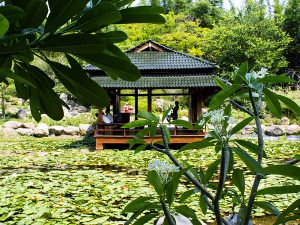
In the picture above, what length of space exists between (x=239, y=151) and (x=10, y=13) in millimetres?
457

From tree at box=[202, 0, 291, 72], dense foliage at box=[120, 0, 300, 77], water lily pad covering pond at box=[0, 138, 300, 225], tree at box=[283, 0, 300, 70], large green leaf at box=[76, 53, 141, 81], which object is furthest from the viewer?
tree at box=[283, 0, 300, 70]

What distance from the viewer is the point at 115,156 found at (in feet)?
25.9

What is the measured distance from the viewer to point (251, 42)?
1822cm

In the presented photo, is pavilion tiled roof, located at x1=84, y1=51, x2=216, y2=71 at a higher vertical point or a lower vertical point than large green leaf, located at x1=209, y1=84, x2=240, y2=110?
higher

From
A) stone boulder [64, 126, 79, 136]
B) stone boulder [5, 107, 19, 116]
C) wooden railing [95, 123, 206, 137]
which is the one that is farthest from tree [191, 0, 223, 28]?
wooden railing [95, 123, 206, 137]

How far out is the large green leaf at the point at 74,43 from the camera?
0.56 metres

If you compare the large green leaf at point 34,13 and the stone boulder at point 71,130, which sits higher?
the large green leaf at point 34,13

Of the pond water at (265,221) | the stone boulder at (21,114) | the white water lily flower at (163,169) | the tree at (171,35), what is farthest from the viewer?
the tree at (171,35)

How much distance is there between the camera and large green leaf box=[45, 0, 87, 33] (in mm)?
560

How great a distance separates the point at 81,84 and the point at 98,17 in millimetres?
175

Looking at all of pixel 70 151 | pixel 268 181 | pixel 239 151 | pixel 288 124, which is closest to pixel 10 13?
pixel 239 151

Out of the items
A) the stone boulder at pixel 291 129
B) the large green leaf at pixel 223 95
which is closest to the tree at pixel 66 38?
the large green leaf at pixel 223 95

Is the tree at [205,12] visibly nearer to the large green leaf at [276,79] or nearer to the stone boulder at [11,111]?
the stone boulder at [11,111]

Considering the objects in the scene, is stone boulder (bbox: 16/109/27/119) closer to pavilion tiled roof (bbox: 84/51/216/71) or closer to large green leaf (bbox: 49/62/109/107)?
pavilion tiled roof (bbox: 84/51/216/71)
